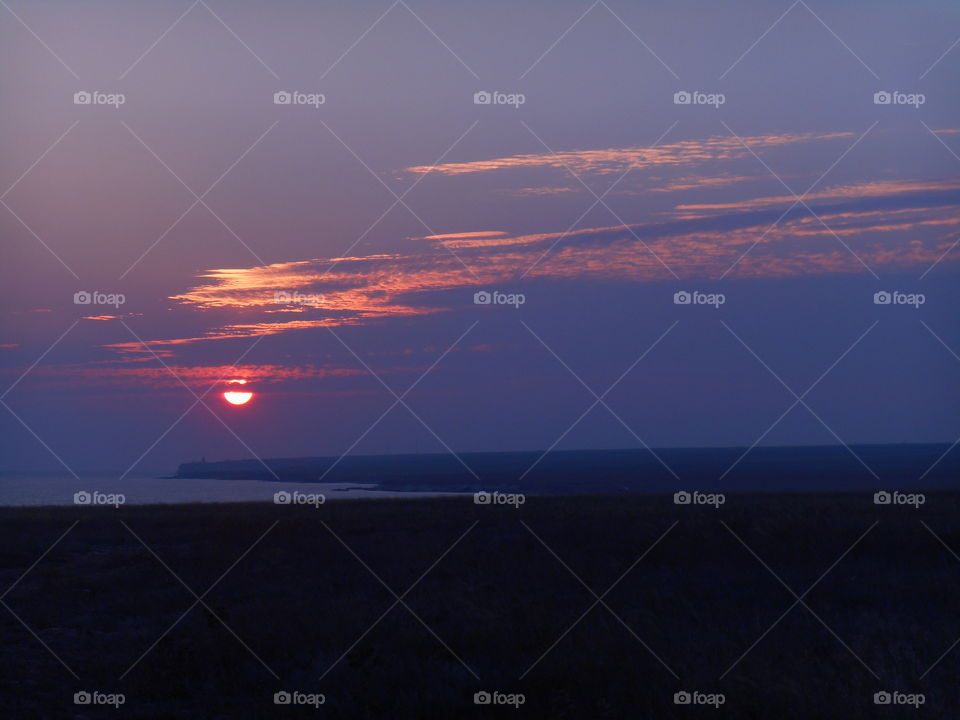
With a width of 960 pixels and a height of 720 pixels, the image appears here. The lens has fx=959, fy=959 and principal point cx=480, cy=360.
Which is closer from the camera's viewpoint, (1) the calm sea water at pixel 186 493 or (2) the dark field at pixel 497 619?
(2) the dark field at pixel 497 619

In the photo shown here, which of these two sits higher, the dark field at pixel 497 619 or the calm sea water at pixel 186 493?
the calm sea water at pixel 186 493

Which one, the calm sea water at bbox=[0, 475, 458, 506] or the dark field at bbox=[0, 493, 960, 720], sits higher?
the calm sea water at bbox=[0, 475, 458, 506]

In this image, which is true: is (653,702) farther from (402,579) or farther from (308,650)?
(402,579)

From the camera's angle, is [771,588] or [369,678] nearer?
[369,678]

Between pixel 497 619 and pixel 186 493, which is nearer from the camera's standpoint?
pixel 497 619

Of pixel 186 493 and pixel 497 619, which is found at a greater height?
pixel 186 493

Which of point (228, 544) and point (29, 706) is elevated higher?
point (228, 544)

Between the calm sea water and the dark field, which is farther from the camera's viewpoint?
the calm sea water

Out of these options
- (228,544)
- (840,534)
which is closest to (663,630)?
(840,534)
